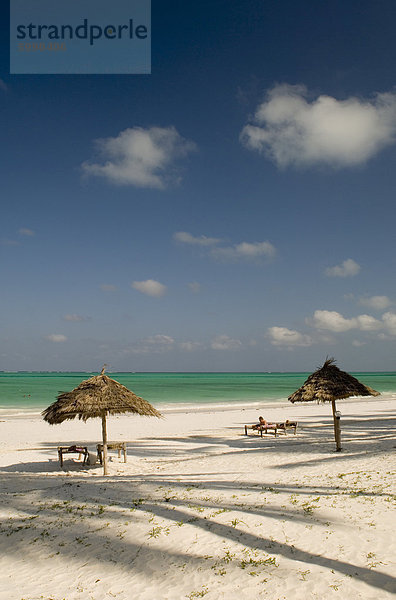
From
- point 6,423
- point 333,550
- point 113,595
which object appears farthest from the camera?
point 6,423

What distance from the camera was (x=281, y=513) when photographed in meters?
7.45

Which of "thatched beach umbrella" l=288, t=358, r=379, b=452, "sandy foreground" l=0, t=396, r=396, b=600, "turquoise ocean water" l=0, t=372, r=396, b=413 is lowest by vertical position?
"turquoise ocean water" l=0, t=372, r=396, b=413

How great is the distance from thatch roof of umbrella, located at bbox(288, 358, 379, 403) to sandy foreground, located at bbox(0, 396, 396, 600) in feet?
6.15

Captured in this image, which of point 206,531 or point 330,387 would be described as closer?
point 206,531

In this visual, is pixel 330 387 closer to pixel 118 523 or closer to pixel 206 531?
pixel 206 531

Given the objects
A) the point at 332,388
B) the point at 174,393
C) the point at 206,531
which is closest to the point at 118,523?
the point at 206,531

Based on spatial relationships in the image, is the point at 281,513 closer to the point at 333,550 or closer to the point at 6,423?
the point at 333,550

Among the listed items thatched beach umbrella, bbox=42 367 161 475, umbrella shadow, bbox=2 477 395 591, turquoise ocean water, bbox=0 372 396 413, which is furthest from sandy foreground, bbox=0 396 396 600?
turquoise ocean water, bbox=0 372 396 413

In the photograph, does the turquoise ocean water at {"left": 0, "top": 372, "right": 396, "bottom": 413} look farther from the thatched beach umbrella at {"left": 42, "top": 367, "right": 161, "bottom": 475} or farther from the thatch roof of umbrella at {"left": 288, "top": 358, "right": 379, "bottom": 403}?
the thatch roof of umbrella at {"left": 288, "top": 358, "right": 379, "bottom": 403}

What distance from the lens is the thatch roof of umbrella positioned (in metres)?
13.9

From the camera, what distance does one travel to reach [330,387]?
46.0 feet

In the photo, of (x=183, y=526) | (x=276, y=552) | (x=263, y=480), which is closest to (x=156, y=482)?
(x=263, y=480)

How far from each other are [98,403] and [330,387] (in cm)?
747

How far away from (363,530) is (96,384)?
8.34 metres
